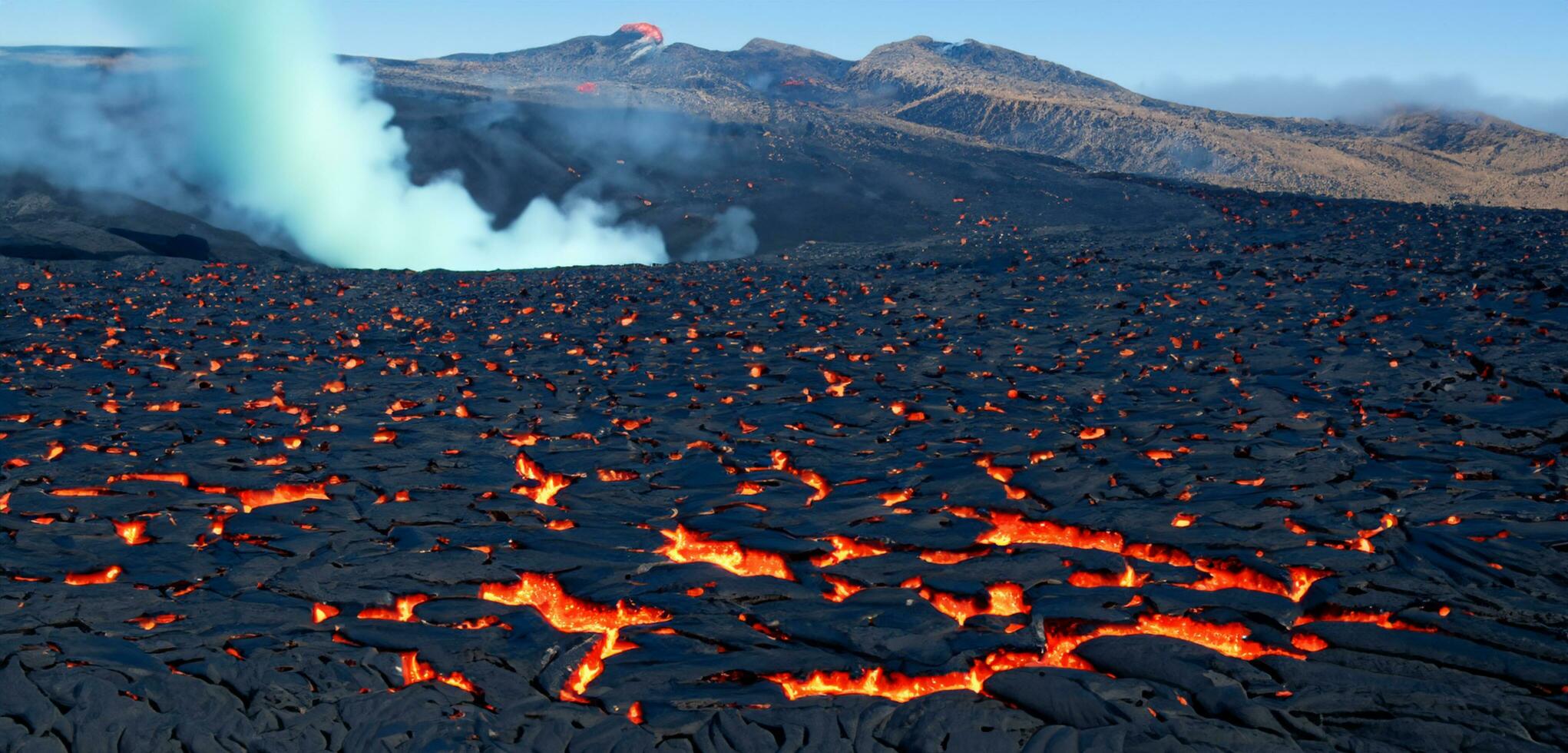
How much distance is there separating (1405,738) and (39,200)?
3090 cm

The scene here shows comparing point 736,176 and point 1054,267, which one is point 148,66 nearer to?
point 736,176

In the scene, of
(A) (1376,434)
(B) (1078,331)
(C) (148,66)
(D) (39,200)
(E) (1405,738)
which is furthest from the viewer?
(C) (148,66)

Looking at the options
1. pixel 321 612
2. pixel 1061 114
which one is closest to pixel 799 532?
pixel 321 612

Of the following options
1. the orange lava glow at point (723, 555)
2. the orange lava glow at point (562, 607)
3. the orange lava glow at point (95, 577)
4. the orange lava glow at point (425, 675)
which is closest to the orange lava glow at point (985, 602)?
the orange lava glow at point (723, 555)

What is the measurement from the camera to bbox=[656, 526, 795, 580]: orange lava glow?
718cm

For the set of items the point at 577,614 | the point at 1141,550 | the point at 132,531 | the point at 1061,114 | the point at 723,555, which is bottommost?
the point at 132,531

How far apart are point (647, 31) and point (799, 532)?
8981cm

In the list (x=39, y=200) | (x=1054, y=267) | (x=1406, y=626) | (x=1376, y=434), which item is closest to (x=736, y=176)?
(x=1054, y=267)

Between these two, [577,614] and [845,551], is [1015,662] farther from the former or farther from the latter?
[577,614]

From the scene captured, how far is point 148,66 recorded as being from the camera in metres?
40.2

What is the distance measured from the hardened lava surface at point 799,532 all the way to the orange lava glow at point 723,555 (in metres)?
0.03

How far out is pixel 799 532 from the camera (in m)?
7.64

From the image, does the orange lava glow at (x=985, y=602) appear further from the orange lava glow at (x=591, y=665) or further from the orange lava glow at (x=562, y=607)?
the orange lava glow at (x=591, y=665)

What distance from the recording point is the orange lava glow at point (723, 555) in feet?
23.5
